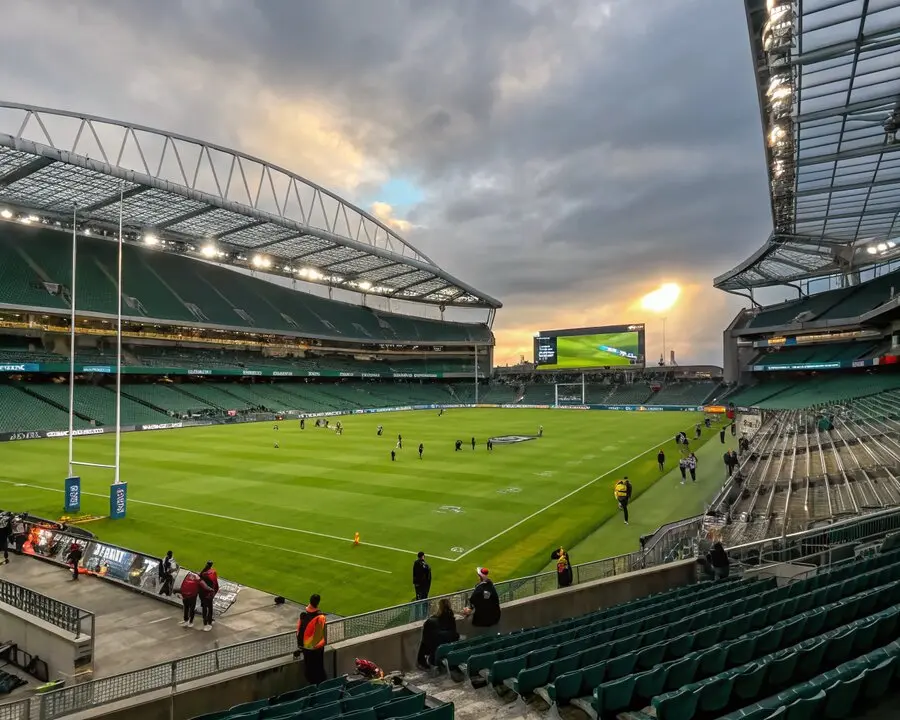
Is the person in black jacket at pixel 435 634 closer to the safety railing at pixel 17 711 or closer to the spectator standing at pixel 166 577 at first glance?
the safety railing at pixel 17 711

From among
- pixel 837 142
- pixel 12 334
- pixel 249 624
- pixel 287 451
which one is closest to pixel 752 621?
pixel 249 624

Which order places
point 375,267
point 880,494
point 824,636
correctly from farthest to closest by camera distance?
point 375,267, point 880,494, point 824,636

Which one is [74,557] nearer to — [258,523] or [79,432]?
[258,523]

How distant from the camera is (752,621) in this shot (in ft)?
25.6

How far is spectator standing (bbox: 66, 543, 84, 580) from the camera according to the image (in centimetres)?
1495

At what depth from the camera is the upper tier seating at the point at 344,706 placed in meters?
5.81

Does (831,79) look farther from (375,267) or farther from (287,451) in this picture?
(375,267)

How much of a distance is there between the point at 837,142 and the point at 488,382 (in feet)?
307

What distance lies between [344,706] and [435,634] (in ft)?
8.59

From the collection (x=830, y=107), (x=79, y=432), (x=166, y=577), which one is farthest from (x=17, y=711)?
(x=79, y=432)

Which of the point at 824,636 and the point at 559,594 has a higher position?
the point at 824,636

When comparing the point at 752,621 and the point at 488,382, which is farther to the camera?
the point at 488,382

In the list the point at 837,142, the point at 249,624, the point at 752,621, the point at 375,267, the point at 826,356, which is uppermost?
the point at 375,267

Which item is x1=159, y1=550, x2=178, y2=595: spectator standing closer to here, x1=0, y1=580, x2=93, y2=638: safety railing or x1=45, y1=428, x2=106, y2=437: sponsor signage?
x1=0, y1=580, x2=93, y2=638: safety railing
